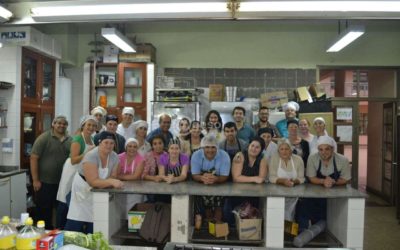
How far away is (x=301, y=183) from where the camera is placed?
333 centimetres

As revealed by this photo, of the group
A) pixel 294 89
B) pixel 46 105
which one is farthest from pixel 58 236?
pixel 294 89

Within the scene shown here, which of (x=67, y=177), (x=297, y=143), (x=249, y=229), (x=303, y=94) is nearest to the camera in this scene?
(x=249, y=229)

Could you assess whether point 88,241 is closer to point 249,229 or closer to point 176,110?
point 249,229

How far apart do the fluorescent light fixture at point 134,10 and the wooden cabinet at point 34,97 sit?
2152 mm

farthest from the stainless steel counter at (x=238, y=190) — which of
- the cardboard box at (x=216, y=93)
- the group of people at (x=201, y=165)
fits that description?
the cardboard box at (x=216, y=93)

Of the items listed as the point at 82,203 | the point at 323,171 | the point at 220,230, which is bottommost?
the point at 220,230

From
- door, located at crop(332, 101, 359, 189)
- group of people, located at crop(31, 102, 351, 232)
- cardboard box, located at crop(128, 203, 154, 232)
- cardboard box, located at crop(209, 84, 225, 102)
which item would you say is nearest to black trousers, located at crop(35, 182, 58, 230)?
group of people, located at crop(31, 102, 351, 232)

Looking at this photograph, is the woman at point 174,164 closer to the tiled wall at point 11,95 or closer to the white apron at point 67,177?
the white apron at point 67,177

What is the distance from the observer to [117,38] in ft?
17.3

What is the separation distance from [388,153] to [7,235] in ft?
23.7

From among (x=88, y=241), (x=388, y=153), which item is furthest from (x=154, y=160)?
(x=388, y=153)

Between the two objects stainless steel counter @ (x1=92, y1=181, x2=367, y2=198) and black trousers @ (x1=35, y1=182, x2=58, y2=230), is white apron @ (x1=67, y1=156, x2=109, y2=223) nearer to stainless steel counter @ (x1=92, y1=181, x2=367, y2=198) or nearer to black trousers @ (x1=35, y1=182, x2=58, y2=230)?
stainless steel counter @ (x1=92, y1=181, x2=367, y2=198)

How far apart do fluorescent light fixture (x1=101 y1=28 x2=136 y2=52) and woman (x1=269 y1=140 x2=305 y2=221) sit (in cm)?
293

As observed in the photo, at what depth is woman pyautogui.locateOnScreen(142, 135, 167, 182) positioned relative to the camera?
134 inches
